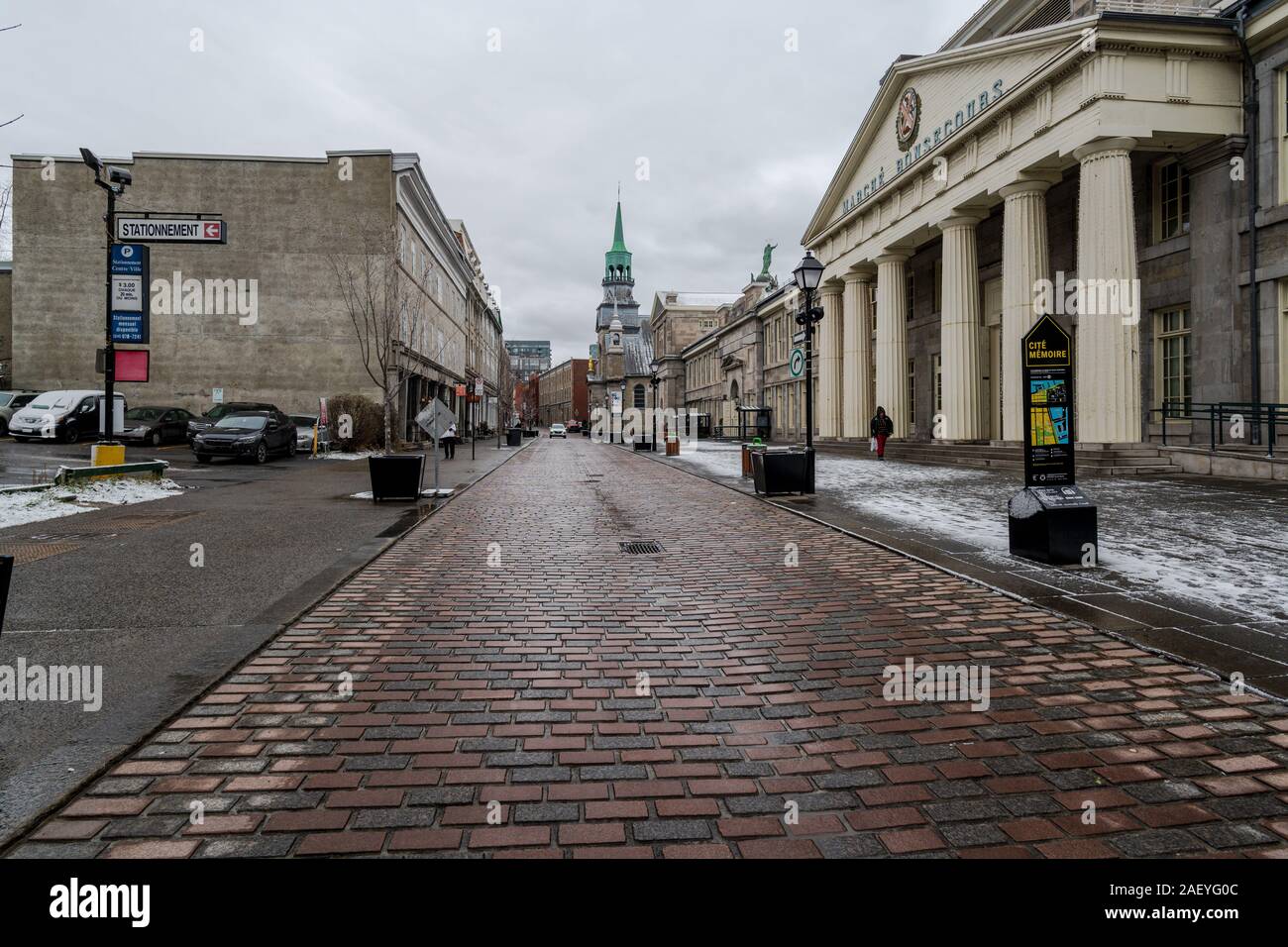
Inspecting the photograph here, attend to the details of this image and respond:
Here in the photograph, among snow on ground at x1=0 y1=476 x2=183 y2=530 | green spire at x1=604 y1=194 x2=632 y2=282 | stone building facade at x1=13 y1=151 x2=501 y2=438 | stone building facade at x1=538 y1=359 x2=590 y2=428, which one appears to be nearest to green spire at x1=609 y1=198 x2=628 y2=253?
green spire at x1=604 y1=194 x2=632 y2=282

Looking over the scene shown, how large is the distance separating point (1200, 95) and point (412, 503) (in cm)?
2046

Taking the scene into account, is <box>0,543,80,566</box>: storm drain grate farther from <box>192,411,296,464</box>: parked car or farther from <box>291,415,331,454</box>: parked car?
<box>291,415,331,454</box>: parked car

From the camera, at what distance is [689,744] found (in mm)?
3566

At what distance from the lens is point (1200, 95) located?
59.8 feet

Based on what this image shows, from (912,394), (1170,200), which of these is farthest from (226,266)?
(1170,200)

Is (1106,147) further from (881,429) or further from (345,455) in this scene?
(345,455)

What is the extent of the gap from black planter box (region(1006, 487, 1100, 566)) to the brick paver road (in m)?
1.82

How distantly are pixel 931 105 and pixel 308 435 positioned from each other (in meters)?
26.1

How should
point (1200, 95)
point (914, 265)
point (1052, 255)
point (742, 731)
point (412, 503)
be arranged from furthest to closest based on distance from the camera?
point (914, 265), point (1052, 255), point (1200, 95), point (412, 503), point (742, 731)

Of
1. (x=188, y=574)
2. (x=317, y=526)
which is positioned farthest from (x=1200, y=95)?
(x=188, y=574)

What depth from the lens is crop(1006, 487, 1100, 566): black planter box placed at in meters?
7.60

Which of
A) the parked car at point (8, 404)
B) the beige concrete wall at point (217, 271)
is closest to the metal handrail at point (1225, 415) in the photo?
the beige concrete wall at point (217, 271)
